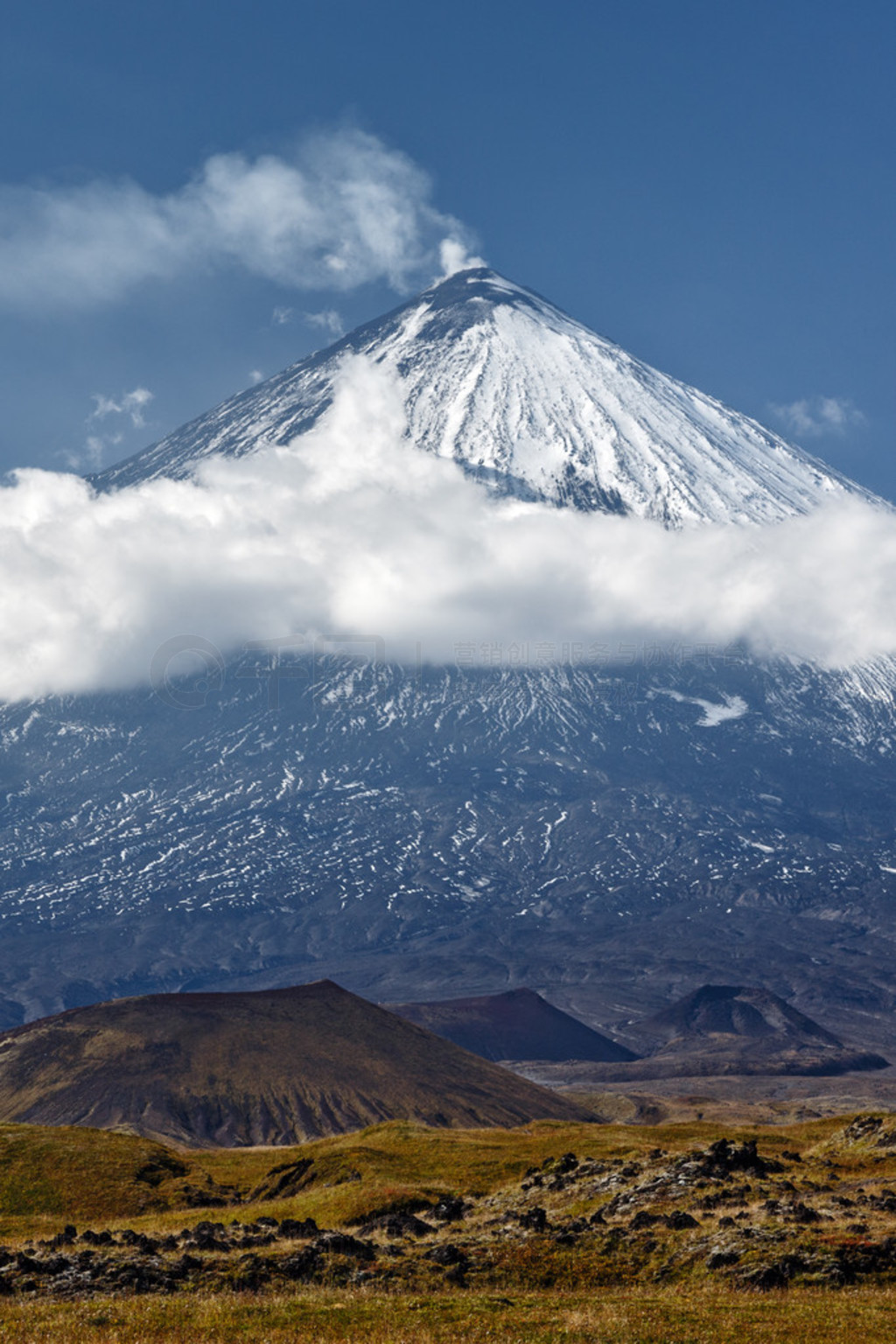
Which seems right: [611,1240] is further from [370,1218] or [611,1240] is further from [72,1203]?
[72,1203]

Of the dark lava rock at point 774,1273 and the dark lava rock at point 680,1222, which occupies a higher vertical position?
the dark lava rock at point 680,1222

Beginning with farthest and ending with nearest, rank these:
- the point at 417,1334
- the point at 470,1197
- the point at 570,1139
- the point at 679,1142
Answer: the point at 570,1139, the point at 679,1142, the point at 470,1197, the point at 417,1334

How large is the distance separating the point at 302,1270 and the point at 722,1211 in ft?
48.3

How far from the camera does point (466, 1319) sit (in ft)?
95.1

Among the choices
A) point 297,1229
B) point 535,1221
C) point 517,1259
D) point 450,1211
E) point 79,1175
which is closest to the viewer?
point 517,1259

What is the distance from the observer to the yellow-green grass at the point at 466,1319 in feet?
87.7

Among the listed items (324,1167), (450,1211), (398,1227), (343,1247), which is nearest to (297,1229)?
(398,1227)

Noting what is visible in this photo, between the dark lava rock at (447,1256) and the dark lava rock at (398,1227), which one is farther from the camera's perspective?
the dark lava rock at (398,1227)

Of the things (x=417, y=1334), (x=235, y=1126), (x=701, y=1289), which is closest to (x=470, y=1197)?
(x=701, y=1289)

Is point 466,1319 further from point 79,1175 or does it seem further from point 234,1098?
point 234,1098

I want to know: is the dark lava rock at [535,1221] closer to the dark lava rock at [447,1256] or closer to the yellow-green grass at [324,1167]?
the dark lava rock at [447,1256]

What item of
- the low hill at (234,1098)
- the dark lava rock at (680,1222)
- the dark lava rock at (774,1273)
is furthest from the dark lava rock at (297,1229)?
the low hill at (234,1098)

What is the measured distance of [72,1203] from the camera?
230ft

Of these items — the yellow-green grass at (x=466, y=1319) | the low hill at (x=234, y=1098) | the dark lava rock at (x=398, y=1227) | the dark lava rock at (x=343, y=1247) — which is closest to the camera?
the yellow-green grass at (x=466, y=1319)
